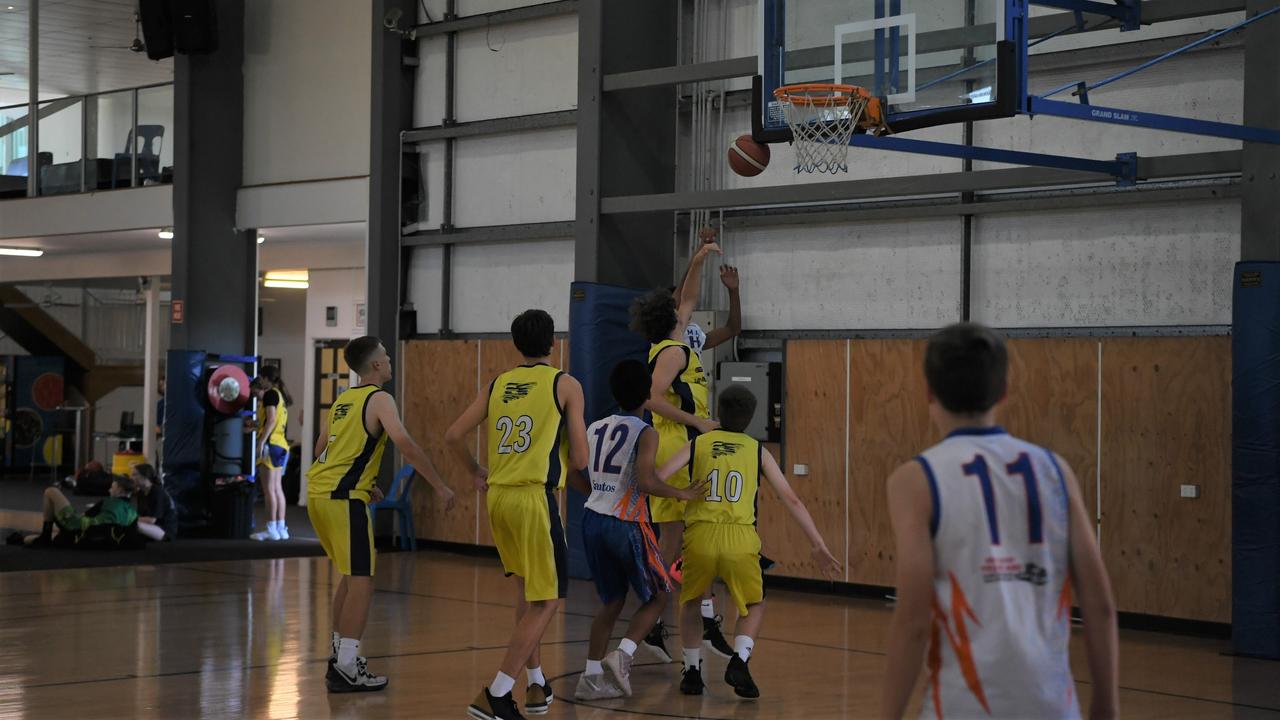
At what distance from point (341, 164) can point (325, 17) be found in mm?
1618

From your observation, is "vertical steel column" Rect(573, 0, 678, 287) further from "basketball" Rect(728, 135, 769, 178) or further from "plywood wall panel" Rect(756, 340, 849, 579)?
"basketball" Rect(728, 135, 769, 178)

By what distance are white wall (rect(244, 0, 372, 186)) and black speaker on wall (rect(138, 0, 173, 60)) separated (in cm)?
98

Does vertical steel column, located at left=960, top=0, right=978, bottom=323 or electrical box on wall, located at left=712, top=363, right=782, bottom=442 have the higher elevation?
vertical steel column, located at left=960, top=0, right=978, bottom=323

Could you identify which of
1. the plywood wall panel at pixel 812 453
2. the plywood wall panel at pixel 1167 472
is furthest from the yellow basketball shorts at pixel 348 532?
the plywood wall panel at pixel 1167 472

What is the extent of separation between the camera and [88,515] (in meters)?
13.0

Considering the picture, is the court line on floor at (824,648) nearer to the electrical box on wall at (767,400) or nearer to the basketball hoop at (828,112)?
the electrical box on wall at (767,400)

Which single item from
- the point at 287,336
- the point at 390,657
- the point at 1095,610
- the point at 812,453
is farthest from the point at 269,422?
the point at 1095,610

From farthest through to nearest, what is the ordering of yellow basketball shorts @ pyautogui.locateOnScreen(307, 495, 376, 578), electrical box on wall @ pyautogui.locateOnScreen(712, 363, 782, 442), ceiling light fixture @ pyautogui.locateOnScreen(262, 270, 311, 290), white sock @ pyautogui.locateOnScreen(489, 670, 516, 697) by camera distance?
ceiling light fixture @ pyautogui.locateOnScreen(262, 270, 311, 290), electrical box on wall @ pyautogui.locateOnScreen(712, 363, 782, 442), yellow basketball shorts @ pyautogui.locateOnScreen(307, 495, 376, 578), white sock @ pyautogui.locateOnScreen(489, 670, 516, 697)

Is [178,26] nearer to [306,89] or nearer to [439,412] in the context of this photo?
[306,89]

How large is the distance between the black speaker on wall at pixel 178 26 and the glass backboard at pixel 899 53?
28.3 ft

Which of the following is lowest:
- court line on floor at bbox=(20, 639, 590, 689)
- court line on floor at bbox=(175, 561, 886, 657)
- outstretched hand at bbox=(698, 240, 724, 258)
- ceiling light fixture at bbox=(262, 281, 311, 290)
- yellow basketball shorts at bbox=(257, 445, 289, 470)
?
court line on floor at bbox=(175, 561, 886, 657)

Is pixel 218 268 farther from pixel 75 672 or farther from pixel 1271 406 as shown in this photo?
pixel 1271 406

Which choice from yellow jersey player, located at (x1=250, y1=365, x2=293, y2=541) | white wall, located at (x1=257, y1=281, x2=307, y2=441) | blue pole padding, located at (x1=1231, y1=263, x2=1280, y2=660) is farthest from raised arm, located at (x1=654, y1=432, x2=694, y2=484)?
white wall, located at (x1=257, y1=281, x2=307, y2=441)

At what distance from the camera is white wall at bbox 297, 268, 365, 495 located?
1830 cm
